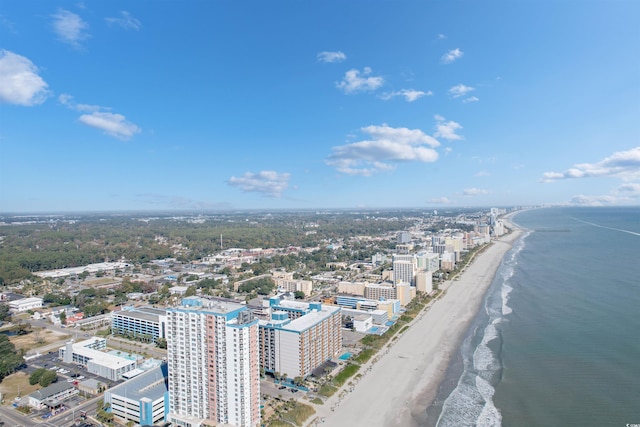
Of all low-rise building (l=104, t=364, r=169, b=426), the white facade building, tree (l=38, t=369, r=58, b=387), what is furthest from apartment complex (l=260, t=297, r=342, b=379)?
the white facade building

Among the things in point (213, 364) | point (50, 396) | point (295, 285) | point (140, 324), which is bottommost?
point (50, 396)

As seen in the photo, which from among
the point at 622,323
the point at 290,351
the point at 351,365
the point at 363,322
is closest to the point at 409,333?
the point at 363,322

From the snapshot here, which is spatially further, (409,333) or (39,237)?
(39,237)

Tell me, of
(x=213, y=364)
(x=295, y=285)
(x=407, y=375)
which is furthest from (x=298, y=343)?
(x=295, y=285)

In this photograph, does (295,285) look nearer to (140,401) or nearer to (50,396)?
(50,396)

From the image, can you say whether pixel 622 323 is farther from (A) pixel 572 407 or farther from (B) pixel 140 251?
(B) pixel 140 251

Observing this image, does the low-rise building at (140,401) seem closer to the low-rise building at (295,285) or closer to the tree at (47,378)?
the tree at (47,378)

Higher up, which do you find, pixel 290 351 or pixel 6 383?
pixel 290 351

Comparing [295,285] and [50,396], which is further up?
[295,285]
